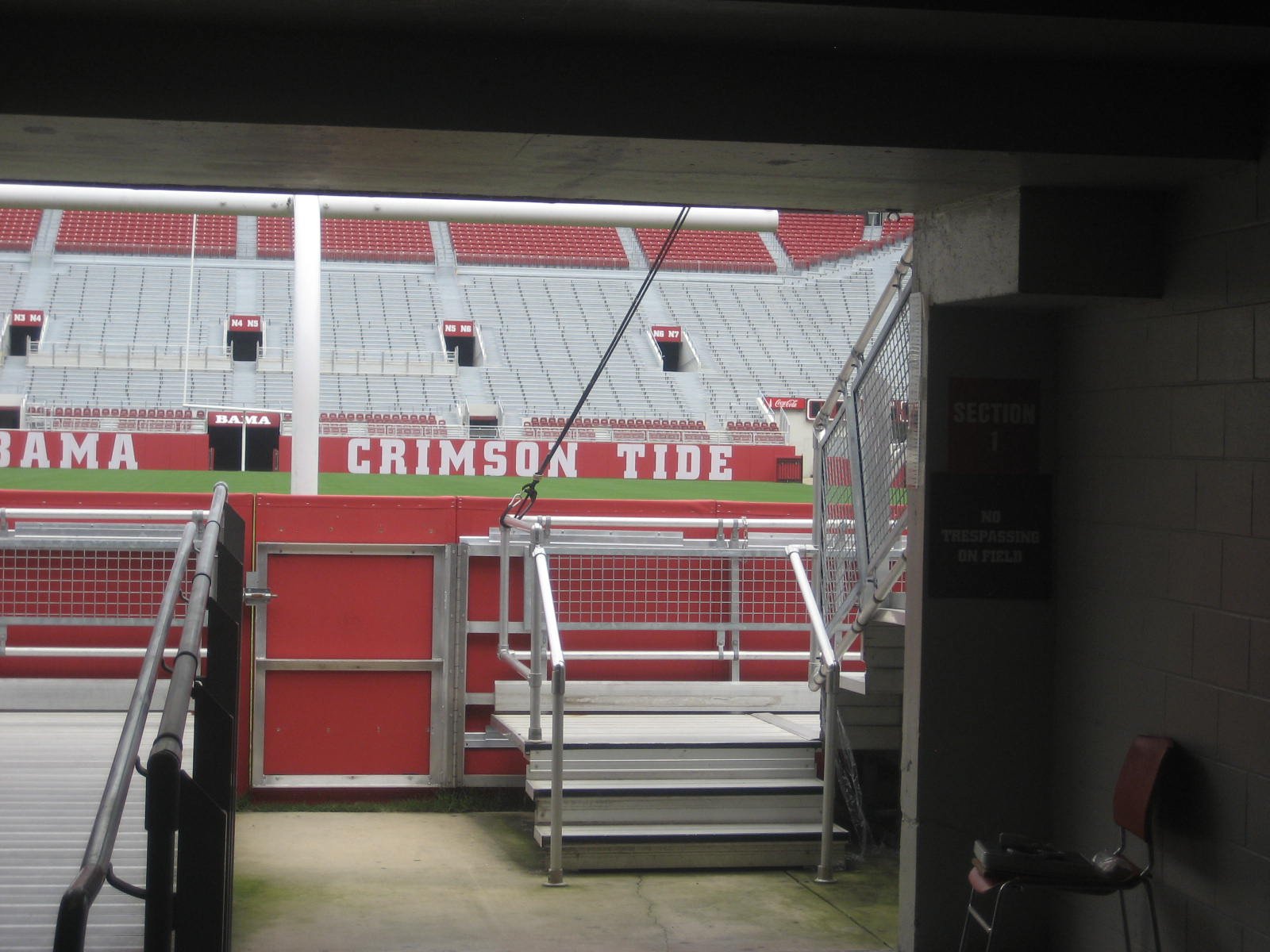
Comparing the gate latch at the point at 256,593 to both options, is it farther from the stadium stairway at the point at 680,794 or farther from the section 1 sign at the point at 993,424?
the section 1 sign at the point at 993,424

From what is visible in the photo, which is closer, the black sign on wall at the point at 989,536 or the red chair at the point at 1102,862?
the red chair at the point at 1102,862

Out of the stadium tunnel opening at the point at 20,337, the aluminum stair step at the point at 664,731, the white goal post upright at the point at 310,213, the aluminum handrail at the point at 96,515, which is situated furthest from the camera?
the stadium tunnel opening at the point at 20,337

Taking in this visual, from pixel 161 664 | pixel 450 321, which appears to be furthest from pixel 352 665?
pixel 450 321

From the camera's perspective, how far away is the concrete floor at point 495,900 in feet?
17.0

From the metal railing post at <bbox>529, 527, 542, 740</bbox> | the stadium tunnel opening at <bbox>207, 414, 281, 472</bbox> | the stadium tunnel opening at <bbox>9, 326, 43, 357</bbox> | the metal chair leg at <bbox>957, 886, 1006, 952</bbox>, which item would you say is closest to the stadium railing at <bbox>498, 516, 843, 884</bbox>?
the metal railing post at <bbox>529, 527, 542, 740</bbox>

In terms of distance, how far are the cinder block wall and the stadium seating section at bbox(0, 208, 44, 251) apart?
41824 millimetres

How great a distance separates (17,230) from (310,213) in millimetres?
38709

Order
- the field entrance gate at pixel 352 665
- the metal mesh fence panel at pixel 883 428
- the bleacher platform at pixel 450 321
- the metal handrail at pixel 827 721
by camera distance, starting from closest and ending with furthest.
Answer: the metal mesh fence panel at pixel 883 428, the metal handrail at pixel 827 721, the field entrance gate at pixel 352 665, the bleacher platform at pixel 450 321

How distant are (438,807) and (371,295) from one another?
35.3 metres

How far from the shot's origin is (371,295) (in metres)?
41.1

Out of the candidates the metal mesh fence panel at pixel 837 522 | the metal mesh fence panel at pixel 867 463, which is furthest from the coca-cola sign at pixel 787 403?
the metal mesh fence panel at pixel 867 463

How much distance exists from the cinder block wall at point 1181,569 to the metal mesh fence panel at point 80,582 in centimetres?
445

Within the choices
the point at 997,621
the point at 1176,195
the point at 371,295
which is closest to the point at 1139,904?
the point at 997,621

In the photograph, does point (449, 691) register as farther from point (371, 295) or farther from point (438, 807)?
point (371, 295)
